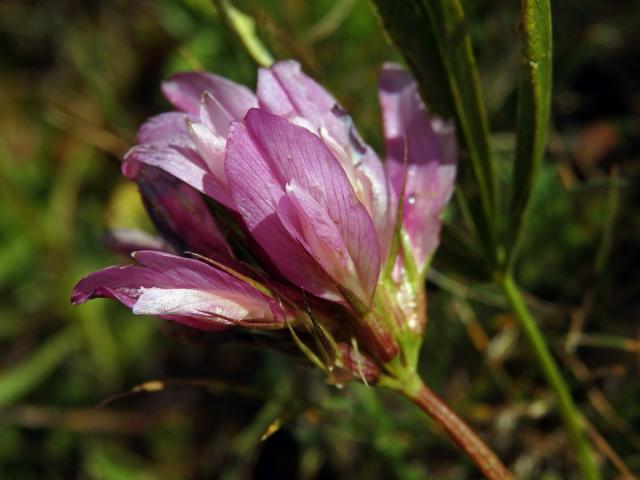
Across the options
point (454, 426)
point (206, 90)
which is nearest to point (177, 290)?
point (206, 90)

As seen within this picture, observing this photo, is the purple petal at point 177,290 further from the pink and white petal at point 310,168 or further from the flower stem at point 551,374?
the flower stem at point 551,374

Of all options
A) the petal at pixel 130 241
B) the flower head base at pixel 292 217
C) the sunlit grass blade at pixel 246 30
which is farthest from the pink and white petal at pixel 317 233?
the sunlit grass blade at pixel 246 30

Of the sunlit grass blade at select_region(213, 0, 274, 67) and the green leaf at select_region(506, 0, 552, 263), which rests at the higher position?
the sunlit grass blade at select_region(213, 0, 274, 67)

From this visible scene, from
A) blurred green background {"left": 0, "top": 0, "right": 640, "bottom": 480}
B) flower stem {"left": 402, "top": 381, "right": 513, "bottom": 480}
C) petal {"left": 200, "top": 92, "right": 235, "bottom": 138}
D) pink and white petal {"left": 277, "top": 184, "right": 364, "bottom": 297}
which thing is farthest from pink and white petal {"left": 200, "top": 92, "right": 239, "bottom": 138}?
flower stem {"left": 402, "top": 381, "right": 513, "bottom": 480}

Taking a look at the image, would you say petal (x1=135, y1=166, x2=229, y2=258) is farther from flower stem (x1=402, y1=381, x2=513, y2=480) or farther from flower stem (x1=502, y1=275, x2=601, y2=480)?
flower stem (x1=502, y1=275, x2=601, y2=480)

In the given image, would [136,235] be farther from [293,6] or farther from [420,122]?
[293,6]

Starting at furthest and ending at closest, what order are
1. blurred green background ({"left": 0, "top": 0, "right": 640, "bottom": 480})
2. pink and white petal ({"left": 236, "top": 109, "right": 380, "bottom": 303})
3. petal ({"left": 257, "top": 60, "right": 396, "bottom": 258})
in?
blurred green background ({"left": 0, "top": 0, "right": 640, "bottom": 480}) → petal ({"left": 257, "top": 60, "right": 396, "bottom": 258}) → pink and white petal ({"left": 236, "top": 109, "right": 380, "bottom": 303})

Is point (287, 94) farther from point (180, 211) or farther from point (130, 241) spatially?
point (130, 241)

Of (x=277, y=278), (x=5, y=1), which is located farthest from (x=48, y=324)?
(x=277, y=278)
